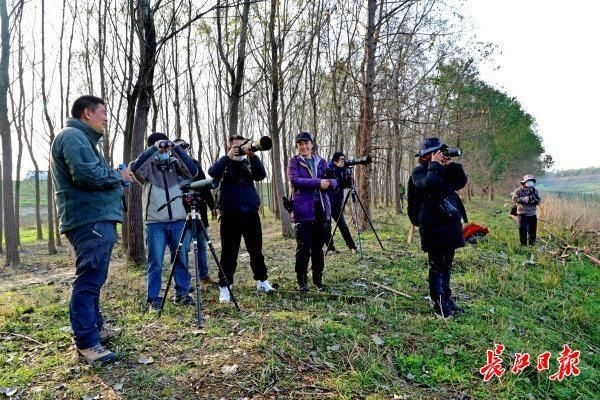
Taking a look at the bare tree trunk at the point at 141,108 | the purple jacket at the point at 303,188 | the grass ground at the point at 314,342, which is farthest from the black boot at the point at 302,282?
the bare tree trunk at the point at 141,108

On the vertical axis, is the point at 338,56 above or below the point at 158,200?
above

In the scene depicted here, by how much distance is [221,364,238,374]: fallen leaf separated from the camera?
3.19 m

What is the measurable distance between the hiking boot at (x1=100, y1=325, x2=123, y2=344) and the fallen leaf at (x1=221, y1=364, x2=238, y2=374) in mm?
1324

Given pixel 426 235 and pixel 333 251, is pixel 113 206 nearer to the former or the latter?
pixel 426 235

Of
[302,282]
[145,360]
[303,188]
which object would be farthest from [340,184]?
[145,360]

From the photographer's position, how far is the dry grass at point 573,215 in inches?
528

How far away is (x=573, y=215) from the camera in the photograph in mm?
14320

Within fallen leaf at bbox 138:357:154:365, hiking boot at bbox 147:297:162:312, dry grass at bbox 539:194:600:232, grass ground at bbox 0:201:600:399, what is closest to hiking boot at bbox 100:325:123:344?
grass ground at bbox 0:201:600:399

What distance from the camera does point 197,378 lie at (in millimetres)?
3121

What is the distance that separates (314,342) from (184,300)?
6.13ft

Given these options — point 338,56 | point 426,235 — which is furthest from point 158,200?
point 338,56

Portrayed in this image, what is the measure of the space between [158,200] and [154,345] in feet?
5.71

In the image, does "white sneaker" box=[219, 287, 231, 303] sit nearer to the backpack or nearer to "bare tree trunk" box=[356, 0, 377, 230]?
the backpack

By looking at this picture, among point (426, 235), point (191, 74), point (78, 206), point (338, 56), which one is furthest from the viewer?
point (191, 74)
